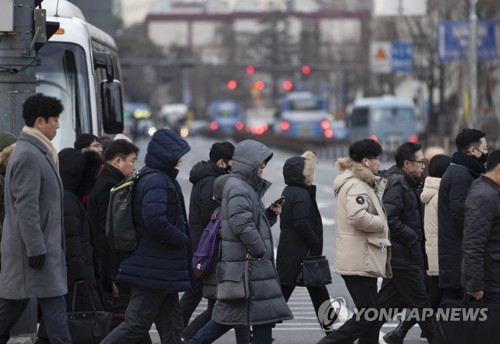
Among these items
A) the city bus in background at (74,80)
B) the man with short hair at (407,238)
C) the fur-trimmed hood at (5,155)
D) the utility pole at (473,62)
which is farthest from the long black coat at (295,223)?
the utility pole at (473,62)

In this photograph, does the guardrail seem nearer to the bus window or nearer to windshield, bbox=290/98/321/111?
the bus window

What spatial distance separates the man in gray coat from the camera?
8.80m

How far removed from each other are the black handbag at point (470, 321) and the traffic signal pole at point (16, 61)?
10.5ft

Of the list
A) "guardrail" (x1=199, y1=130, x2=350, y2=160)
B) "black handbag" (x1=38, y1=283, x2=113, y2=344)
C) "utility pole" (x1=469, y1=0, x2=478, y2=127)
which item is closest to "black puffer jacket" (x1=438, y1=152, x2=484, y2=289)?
"black handbag" (x1=38, y1=283, x2=113, y2=344)

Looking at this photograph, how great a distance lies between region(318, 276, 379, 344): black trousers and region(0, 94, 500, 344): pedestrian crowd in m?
0.01

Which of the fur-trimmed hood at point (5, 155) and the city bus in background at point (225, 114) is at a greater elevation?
the fur-trimmed hood at point (5, 155)

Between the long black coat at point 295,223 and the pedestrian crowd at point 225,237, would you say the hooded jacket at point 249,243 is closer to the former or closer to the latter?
the pedestrian crowd at point 225,237

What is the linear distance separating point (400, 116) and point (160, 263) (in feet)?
178

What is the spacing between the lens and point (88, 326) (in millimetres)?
9766

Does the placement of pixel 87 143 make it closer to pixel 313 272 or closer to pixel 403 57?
pixel 313 272

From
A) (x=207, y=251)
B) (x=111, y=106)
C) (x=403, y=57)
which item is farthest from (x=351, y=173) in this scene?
(x=403, y=57)

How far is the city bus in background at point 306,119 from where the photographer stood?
82.8 meters

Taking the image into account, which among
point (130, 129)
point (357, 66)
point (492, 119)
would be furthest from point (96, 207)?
point (357, 66)

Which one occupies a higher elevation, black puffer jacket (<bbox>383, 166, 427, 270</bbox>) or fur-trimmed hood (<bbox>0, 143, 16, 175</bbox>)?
fur-trimmed hood (<bbox>0, 143, 16, 175</bbox>)
